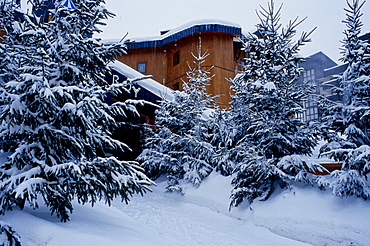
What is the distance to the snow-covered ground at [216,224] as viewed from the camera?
402 centimetres

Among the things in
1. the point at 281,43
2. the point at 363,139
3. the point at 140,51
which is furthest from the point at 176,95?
the point at 140,51

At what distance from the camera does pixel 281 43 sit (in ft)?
27.9

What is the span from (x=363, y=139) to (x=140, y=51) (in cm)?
2105

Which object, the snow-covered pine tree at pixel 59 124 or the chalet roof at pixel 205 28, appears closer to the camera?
the snow-covered pine tree at pixel 59 124

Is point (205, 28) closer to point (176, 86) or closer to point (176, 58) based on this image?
point (176, 58)

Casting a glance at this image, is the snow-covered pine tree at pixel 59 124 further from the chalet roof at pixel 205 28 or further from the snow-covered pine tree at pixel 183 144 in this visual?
the chalet roof at pixel 205 28

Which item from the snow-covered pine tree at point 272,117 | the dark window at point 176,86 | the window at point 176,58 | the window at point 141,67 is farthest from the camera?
the window at point 141,67

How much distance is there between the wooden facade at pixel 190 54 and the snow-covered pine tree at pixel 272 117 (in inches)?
406

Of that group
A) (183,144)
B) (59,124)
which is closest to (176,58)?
(183,144)

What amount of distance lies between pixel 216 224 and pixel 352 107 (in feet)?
15.5

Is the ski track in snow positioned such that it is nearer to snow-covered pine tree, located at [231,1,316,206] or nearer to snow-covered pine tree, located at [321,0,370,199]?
snow-covered pine tree, located at [231,1,316,206]

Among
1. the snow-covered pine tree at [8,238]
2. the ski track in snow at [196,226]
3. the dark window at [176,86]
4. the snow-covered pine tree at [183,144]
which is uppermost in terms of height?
the dark window at [176,86]

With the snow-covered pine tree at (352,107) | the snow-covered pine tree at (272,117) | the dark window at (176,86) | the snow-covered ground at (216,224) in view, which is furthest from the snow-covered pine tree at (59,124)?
the dark window at (176,86)

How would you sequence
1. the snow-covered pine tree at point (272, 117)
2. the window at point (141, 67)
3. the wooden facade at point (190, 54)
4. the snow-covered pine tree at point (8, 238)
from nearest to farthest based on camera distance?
the snow-covered pine tree at point (8, 238) → the snow-covered pine tree at point (272, 117) → the wooden facade at point (190, 54) → the window at point (141, 67)
